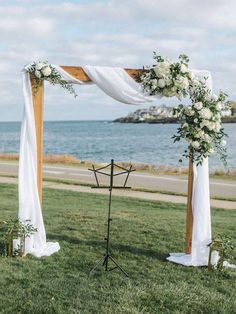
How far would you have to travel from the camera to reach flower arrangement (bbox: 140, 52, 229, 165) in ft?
25.4

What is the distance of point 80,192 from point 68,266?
8.70m

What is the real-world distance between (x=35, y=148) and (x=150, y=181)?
11.7m

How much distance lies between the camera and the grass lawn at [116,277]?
615 centimetres

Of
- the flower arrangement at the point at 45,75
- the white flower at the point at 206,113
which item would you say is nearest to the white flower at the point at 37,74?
the flower arrangement at the point at 45,75

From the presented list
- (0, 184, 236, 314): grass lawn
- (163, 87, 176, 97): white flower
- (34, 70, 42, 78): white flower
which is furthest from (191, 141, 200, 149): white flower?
(34, 70, 42, 78): white flower

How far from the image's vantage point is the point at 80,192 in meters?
16.4

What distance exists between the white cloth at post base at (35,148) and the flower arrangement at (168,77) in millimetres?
251

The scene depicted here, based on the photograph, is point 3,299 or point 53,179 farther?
point 53,179

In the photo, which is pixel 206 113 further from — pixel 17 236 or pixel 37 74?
pixel 17 236

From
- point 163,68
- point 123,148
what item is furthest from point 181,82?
point 123,148

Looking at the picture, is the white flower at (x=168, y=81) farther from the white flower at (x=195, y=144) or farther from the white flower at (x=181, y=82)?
the white flower at (x=195, y=144)

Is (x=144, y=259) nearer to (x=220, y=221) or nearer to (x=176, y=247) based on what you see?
(x=176, y=247)

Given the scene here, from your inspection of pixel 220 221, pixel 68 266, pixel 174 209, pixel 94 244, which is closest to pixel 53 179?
pixel 174 209

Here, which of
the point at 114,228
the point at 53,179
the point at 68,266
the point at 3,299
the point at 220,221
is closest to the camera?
the point at 3,299
